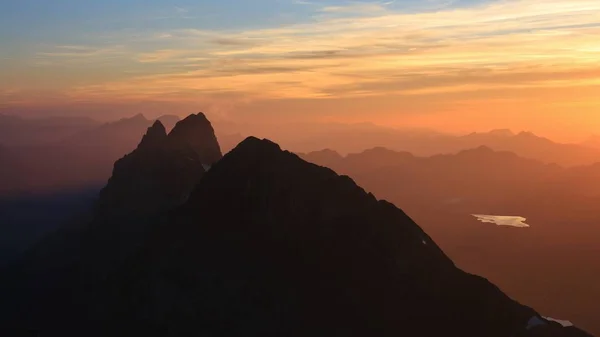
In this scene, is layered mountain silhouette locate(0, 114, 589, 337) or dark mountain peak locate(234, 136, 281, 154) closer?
layered mountain silhouette locate(0, 114, 589, 337)

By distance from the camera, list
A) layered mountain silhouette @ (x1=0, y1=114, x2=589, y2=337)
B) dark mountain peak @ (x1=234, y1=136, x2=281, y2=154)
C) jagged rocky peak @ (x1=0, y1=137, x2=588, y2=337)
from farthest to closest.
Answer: dark mountain peak @ (x1=234, y1=136, x2=281, y2=154) < layered mountain silhouette @ (x1=0, y1=114, x2=589, y2=337) < jagged rocky peak @ (x1=0, y1=137, x2=588, y2=337)

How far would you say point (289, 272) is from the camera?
100 meters

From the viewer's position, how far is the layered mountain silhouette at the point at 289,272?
92438 mm

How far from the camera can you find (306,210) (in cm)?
10469

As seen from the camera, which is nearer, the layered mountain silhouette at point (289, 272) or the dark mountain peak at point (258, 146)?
the layered mountain silhouette at point (289, 272)

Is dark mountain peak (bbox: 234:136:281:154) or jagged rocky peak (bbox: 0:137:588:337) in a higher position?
dark mountain peak (bbox: 234:136:281:154)

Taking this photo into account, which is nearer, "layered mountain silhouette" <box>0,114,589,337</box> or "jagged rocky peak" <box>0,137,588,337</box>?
"jagged rocky peak" <box>0,137,588,337</box>

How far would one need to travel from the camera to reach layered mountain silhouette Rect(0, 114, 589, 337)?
92438 millimetres

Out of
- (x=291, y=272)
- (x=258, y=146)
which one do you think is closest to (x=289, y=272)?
(x=291, y=272)

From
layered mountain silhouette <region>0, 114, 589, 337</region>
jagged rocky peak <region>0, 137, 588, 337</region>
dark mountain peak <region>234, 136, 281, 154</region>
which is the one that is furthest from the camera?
Result: dark mountain peak <region>234, 136, 281, 154</region>

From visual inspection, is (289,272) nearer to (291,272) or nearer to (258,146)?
(291,272)

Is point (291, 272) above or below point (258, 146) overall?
below

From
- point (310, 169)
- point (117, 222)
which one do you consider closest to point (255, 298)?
point (310, 169)

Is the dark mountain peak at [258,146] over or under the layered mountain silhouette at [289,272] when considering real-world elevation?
over
